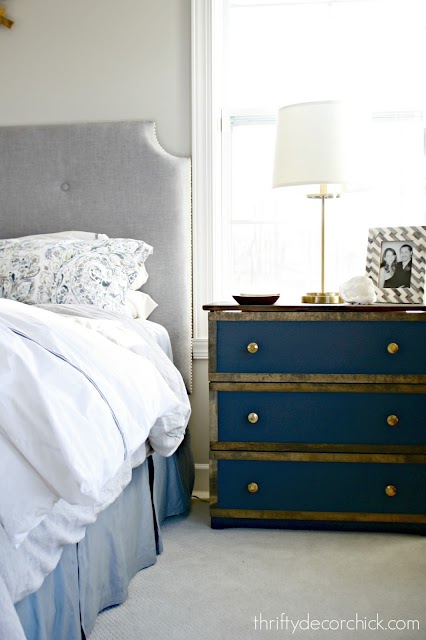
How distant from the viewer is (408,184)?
3.17 metres

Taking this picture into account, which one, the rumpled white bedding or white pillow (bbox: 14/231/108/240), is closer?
the rumpled white bedding

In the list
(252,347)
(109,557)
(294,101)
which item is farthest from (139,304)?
(109,557)

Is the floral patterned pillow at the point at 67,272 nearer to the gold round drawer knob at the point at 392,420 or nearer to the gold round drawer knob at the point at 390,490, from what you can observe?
the gold round drawer knob at the point at 392,420

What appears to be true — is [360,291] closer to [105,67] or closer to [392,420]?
[392,420]

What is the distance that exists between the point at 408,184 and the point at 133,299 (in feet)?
4.04

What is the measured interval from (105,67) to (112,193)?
54 cm

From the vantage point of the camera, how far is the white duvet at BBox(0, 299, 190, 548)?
1269mm

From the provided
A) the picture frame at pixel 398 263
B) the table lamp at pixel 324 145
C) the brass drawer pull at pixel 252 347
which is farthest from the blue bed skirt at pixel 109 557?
the picture frame at pixel 398 263

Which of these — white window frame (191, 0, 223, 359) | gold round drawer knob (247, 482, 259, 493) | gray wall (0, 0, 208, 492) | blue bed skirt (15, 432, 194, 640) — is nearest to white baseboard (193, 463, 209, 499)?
gray wall (0, 0, 208, 492)

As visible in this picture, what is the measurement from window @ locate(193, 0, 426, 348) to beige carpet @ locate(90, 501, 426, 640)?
100cm

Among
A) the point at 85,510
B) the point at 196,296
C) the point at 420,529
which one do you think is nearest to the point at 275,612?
the point at 85,510

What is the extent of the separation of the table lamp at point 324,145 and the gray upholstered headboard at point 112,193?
1.86 ft

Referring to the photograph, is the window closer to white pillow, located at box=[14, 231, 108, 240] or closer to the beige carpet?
white pillow, located at box=[14, 231, 108, 240]

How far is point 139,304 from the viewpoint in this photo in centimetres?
299
